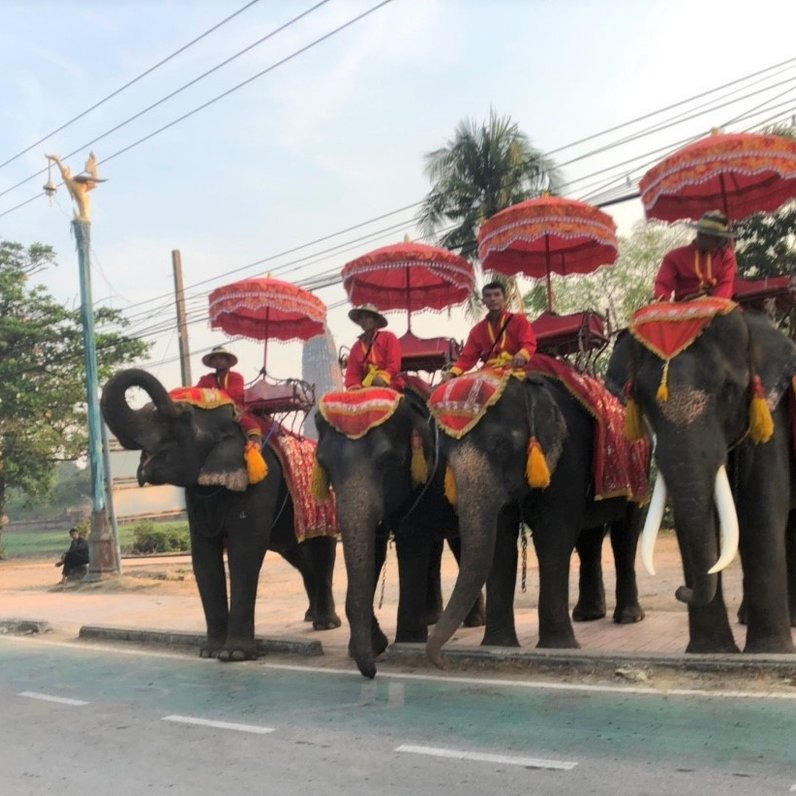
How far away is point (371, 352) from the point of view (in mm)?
7520

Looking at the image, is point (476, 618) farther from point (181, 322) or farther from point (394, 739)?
point (181, 322)

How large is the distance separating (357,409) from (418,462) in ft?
2.13

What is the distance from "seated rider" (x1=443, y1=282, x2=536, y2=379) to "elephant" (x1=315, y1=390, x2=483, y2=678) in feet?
1.85

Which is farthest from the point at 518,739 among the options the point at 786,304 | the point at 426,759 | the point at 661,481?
the point at 786,304

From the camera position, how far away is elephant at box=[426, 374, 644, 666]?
19.9 ft

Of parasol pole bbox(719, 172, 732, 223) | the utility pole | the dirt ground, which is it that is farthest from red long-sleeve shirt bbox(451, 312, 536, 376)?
the utility pole

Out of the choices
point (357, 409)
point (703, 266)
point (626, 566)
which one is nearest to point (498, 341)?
point (357, 409)

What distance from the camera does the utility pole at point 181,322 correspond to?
22.0m

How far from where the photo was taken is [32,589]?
1869 cm

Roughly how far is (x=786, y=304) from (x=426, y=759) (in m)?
4.02

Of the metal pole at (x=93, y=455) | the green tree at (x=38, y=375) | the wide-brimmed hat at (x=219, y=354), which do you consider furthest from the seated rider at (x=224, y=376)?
the green tree at (x=38, y=375)

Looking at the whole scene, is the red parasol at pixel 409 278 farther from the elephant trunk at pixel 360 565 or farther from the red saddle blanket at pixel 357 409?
the elephant trunk at pixel 360 565

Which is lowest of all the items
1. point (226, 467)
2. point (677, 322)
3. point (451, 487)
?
point (451, 487)

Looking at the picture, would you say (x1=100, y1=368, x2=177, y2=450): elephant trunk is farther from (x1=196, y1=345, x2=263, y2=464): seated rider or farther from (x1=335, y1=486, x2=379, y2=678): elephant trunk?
(x1=335, y1=486, x2=379, y2=678): elephant trunk
